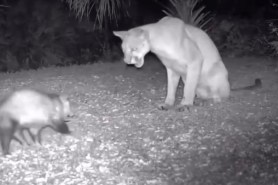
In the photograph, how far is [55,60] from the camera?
11.1m

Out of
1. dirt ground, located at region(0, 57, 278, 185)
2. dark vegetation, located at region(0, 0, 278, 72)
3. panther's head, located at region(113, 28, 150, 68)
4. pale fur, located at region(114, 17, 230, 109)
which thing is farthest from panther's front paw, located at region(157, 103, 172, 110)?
dark vegetation, located at region(0, 0, 278, 72)

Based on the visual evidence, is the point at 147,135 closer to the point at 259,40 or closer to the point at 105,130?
the point at 105,130

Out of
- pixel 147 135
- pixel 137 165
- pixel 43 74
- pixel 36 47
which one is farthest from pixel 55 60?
pixel 137 165

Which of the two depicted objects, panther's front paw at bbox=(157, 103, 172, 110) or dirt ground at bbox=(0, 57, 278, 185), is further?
panther's front paw at bbox=(157, 103, 172, 110)

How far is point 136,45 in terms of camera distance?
18.4 feet

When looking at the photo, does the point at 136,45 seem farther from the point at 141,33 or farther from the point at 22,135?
the point at 22,135

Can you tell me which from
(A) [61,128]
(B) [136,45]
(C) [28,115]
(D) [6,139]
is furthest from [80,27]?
(D) [6,139]

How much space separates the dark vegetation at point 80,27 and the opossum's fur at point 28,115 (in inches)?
227

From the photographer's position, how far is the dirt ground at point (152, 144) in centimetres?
407

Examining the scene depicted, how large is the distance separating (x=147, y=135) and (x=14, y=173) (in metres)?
1.50

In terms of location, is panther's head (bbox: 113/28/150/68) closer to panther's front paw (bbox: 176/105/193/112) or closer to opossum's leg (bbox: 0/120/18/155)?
panther's front paw (bbox: 176/105/193/112)

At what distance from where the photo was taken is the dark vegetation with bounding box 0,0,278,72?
36.4 feet

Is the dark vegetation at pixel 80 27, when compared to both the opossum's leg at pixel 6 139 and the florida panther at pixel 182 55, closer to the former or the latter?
the florida panther at pixel 182 55

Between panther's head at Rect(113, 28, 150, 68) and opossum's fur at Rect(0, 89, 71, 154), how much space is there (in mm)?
1056
